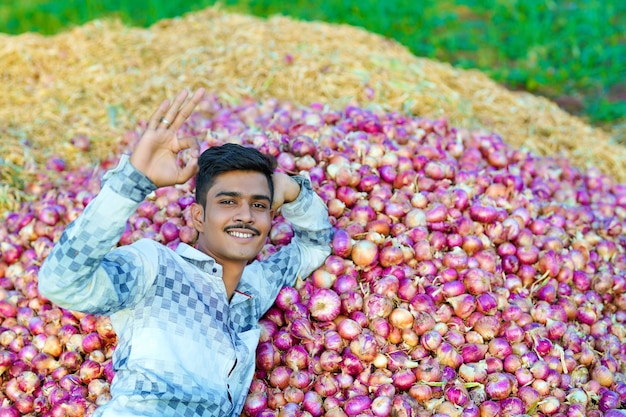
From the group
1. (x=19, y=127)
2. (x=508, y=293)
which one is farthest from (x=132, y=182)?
(x=19, y=127)

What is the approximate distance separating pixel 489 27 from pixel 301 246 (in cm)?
599

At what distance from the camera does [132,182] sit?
6.25ft

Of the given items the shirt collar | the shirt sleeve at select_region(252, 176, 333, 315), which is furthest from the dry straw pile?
the shirt collar

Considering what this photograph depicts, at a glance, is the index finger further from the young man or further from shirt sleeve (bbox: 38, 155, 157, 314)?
shirt sleeve (bbox: 38, 155, 157, 314)

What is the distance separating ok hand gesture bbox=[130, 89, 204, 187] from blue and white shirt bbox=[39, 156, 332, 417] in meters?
0.04

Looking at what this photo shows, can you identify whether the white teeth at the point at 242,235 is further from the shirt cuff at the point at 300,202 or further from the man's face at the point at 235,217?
the shirt cuff at the point at 300,202

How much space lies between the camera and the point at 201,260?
2.39m

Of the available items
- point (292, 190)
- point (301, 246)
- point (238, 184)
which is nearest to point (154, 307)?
point (238, 184)

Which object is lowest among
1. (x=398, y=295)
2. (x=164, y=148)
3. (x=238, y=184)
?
(x=398, y=295)

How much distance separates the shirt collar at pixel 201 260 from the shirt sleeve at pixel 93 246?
416 mm

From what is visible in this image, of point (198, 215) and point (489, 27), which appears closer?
point (198, 215)

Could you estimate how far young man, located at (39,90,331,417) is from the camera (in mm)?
1898

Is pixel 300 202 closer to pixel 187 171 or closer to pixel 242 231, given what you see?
pixel 242 231

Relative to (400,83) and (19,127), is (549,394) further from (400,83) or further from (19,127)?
(19,127)
